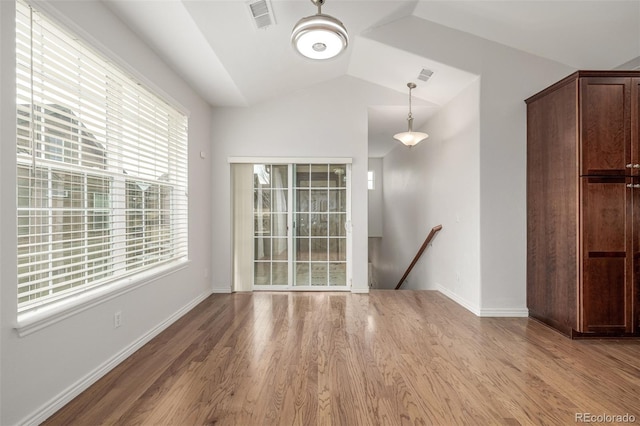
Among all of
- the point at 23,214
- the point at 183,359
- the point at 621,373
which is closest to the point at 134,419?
the point at 183,359

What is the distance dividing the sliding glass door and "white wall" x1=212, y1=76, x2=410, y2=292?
0.82 ft

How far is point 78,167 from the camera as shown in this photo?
216 centimetres

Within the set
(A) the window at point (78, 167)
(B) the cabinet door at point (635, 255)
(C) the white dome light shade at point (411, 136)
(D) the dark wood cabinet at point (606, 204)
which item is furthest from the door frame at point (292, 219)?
(B) the cabinet door at point (635, 255)

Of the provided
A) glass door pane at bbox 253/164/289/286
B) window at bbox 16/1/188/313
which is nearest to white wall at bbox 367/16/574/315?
glass door pane at bbox 253/164/289/286

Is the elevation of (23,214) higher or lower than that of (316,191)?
lower

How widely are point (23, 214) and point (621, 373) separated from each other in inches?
161

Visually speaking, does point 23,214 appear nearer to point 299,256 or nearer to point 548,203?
point 299,256

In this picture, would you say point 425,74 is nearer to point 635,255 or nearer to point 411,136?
point 411,136

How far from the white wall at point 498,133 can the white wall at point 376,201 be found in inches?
207

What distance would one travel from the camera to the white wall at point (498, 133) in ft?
11.8

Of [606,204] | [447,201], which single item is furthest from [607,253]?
[447,201]

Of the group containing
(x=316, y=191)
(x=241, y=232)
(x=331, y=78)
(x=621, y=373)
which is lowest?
(x=621, y=373)

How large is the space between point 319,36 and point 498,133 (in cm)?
242

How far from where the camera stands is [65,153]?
2.06m
